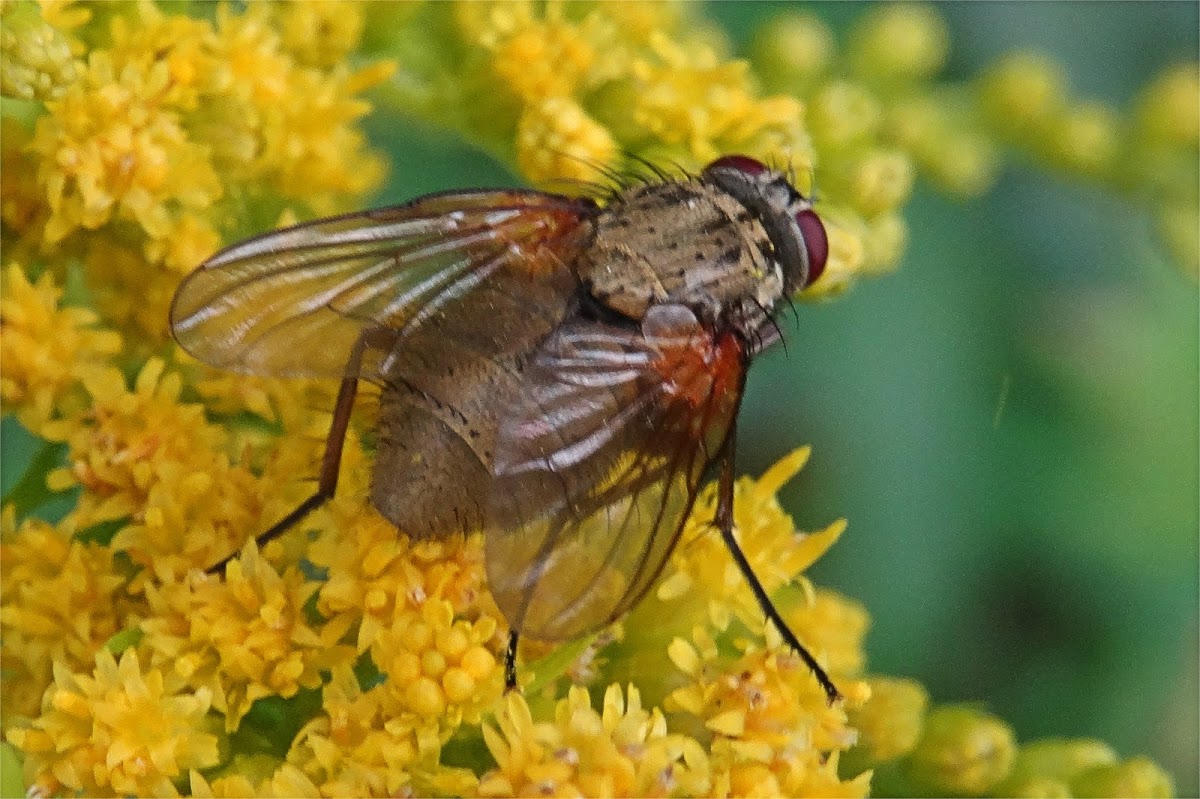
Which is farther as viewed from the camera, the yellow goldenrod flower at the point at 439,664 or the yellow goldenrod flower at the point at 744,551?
the yellow goldenrod flower at the point at 744,551

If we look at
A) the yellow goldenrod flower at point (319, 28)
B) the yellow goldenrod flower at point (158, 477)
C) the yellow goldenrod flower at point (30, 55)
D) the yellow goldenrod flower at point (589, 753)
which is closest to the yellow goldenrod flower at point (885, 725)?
the yellow goldenrod flower at point (589, 753)

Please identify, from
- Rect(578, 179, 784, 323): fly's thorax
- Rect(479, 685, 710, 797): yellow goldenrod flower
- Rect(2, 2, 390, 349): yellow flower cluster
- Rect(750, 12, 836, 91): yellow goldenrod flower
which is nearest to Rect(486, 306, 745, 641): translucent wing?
Rect(578, 179, 784, 323): fly's thorax

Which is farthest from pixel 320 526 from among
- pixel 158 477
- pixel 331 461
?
pixel 158 477

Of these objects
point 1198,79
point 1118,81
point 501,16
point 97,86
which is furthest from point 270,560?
point 1118,81

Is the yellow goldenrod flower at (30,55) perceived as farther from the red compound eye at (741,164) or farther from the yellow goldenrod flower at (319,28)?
the red compound eye at (741,164)

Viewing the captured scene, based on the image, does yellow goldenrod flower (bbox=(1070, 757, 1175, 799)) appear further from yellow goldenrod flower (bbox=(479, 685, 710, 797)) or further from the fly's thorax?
the fly's thorax

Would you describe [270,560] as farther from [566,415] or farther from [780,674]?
[780,674]
